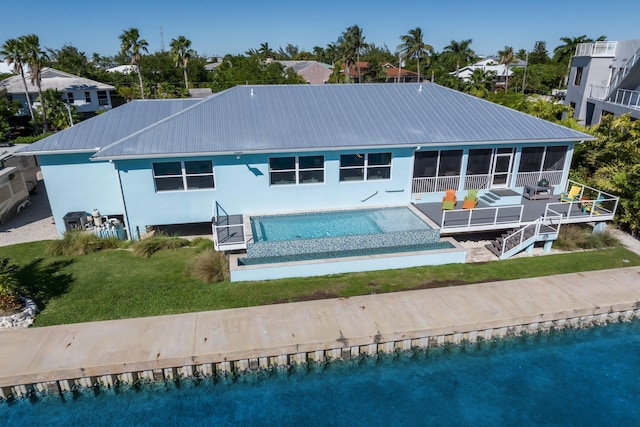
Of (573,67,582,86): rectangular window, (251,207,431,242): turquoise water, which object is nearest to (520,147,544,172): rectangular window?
(251,207,431,242): turquoise water

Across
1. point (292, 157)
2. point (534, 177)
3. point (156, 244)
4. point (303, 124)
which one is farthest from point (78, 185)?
point (534, 177)

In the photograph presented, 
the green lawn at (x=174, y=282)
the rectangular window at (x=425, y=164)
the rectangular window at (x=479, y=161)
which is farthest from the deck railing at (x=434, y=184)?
the green lawn at (x=174, y=282)

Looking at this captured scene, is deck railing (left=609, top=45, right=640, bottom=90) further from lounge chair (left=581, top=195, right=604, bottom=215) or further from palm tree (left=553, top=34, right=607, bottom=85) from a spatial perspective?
palm tree (left=553, top=34, right=607, bottom=85)

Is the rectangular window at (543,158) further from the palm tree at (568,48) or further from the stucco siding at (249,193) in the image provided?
Answer: the palm tree at (568,48)

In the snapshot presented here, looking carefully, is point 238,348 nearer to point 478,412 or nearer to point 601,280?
point 478,412

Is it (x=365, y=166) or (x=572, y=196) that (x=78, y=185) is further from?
(x=572, y=196)

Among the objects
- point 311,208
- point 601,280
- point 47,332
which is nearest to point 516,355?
point 601,280

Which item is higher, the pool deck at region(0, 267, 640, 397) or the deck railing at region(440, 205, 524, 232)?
the deck railing at region(440, 205, 524, 232)
